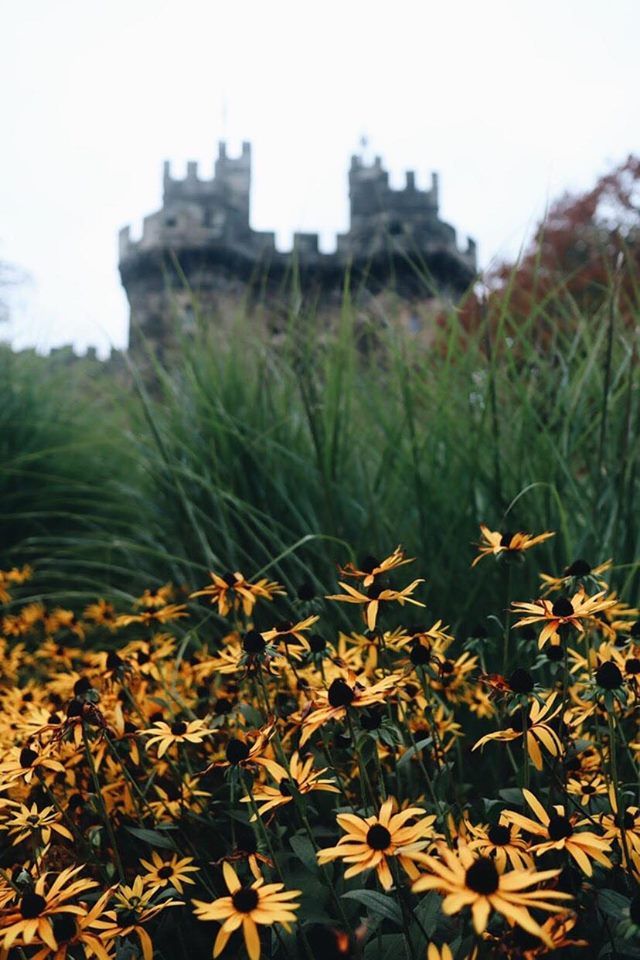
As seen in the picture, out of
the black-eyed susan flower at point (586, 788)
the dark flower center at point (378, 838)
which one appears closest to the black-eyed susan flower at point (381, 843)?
the dark flower center at point (378, 838)

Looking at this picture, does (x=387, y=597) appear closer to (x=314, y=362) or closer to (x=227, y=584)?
(x=227, y=584)

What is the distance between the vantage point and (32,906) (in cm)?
74

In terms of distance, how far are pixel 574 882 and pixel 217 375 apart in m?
2.31

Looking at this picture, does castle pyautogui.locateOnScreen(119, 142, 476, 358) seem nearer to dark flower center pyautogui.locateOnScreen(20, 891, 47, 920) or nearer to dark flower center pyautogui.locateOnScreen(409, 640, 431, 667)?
dark flower center pyautogui.locateOnScreen(409, 640, 431, 667)

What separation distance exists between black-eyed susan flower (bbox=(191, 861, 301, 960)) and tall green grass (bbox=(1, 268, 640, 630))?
3.47 ft

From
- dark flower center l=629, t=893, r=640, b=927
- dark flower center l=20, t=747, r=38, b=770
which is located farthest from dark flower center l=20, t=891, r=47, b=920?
dark flower center l=629, t=893, r=640, b=927

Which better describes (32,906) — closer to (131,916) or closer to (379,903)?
(131,916)

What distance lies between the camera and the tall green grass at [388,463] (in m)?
1.95

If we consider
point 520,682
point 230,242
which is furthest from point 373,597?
point 230,242

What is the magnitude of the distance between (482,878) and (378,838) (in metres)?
0.14

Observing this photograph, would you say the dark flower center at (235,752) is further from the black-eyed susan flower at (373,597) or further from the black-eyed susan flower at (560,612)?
the black-eyed susan flower at (560,612)

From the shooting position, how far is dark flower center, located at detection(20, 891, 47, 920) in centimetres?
74

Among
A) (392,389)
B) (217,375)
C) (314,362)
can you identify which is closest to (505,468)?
(392,389)

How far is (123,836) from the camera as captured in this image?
1335mm
